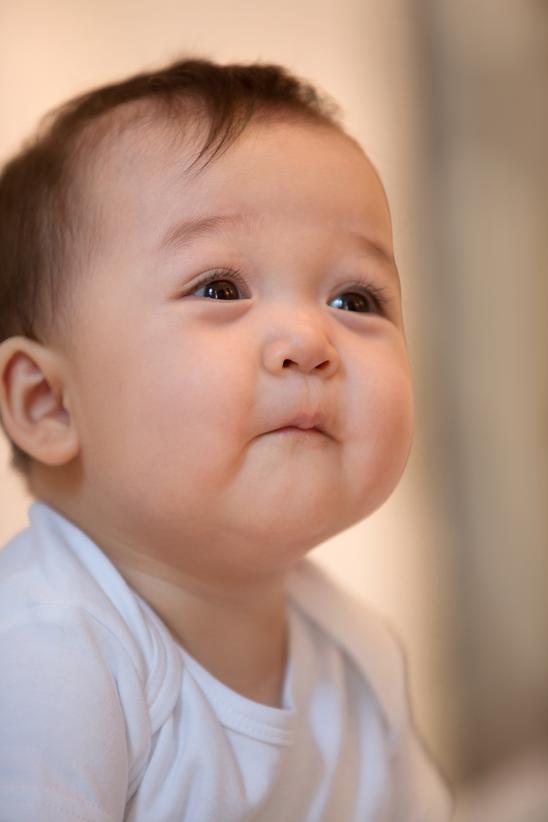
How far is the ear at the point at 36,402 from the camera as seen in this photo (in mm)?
601

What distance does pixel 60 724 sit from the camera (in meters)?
0.50

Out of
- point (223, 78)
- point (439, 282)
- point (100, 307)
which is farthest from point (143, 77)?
point (439, 282)

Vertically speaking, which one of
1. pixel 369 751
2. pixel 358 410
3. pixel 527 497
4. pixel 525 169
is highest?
pixel 525 169

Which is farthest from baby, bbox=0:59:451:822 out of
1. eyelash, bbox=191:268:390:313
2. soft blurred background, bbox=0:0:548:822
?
soft blurred background, bbox=0:0:548:822

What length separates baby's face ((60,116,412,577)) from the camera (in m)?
Result: 0.54

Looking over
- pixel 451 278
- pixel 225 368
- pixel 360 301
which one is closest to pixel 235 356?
pixel 225 368

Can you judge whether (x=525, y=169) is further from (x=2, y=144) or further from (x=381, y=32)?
(x=2, y=144)

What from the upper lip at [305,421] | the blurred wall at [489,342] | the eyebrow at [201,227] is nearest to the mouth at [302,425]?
the upper lip at [305,421]

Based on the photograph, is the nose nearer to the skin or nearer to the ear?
the skin

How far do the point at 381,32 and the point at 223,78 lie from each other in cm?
22

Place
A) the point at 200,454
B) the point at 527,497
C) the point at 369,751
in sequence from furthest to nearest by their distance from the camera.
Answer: the point at 527,497 < the point at 369,751 < the point at 200,454

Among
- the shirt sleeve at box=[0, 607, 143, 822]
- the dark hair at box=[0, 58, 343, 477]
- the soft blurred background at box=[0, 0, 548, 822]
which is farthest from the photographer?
the soft blurred background at box=[0, 0, 548, 822]

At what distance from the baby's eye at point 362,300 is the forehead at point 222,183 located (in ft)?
0.10

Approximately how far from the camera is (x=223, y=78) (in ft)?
2.00
